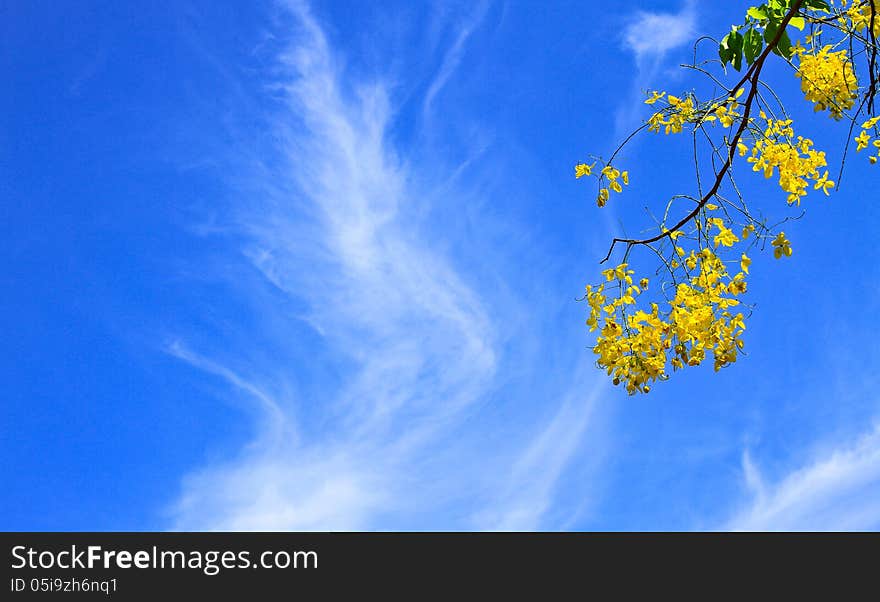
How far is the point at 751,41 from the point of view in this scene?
363 centimetres

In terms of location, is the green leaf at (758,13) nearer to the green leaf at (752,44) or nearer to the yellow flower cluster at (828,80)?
the green leaf at (752,44)

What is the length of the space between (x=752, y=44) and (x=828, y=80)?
0.72 m

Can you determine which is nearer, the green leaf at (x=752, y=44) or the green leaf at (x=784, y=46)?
the green leaf at (x=784, y=46)

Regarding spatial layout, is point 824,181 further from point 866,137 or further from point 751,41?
point 751,41

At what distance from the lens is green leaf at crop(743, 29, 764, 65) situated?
3.62 metres

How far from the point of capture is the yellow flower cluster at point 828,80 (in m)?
4.10

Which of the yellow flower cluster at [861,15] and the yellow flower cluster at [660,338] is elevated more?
the yellow flower cluster at [861,15]

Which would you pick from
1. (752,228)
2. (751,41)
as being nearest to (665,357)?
(752,228)

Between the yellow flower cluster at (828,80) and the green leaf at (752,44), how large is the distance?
653 millimetres

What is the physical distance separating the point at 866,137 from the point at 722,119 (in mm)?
677

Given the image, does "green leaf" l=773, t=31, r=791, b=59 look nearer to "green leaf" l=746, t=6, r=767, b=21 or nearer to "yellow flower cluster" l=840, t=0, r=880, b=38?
"green leaf" l=746, t=6, r=767, b=21

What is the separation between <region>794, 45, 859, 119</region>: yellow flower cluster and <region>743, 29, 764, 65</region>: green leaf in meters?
0.65

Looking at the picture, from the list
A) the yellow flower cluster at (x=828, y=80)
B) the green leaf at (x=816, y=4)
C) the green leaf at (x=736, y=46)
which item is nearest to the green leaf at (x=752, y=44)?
the green leaf at (x=736, y=46)

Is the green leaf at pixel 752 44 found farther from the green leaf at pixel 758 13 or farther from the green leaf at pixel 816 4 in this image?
the green leaf at pixel 816 4
